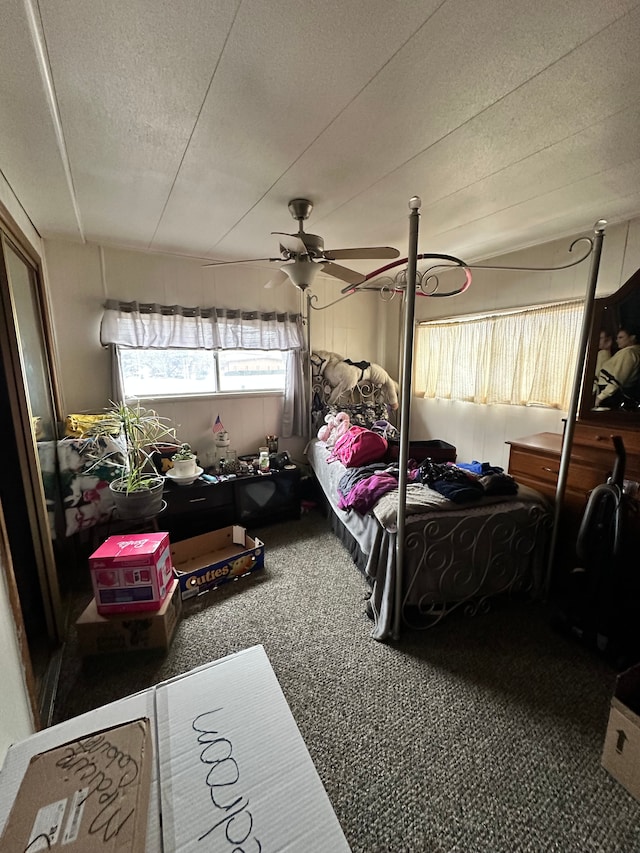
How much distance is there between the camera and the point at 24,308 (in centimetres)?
202

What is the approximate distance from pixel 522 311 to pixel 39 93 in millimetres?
3025

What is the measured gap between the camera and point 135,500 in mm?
2115

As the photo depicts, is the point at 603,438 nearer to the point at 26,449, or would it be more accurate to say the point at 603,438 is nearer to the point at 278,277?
the point at 278,277

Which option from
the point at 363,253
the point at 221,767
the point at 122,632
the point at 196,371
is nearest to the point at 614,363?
the point at 363,253

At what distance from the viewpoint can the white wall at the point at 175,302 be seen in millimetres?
2654

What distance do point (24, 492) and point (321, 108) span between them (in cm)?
203

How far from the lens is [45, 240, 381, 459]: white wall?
2.65 meters

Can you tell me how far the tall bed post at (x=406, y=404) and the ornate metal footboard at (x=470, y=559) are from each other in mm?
71

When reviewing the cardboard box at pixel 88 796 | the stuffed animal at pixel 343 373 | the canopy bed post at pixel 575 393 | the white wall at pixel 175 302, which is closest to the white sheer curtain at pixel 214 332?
the white wall at pixel 175 302

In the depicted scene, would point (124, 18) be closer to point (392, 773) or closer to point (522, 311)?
point (392, 773)

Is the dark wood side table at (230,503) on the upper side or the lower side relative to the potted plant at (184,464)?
lower

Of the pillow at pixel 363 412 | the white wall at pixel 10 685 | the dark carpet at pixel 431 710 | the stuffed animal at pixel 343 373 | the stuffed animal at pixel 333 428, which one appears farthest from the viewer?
the stuffed animal at pixel 343 373

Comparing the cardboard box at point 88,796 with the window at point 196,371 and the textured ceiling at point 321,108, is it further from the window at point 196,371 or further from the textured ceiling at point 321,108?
the window at point 196,371

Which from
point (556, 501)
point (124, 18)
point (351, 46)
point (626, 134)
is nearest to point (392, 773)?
point (556, 501)
